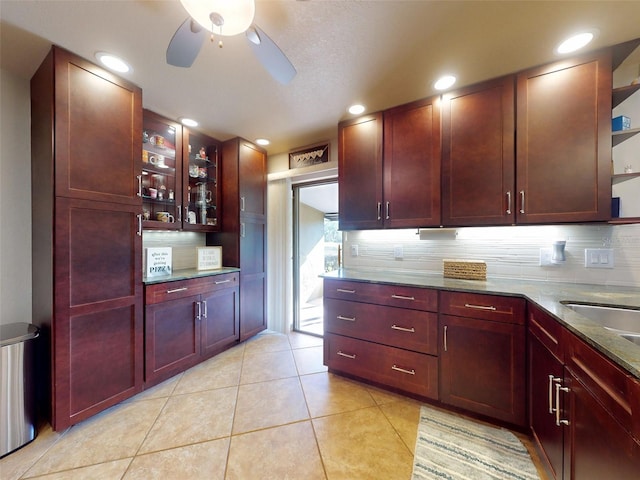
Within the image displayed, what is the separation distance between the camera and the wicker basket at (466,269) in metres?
1.91

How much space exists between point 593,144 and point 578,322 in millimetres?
1246

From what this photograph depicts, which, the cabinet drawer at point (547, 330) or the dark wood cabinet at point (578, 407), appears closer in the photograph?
the dark wood cabinet at point (578, 407)

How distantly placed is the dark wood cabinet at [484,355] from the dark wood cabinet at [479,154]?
25.0 inches

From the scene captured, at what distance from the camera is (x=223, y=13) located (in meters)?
1.05

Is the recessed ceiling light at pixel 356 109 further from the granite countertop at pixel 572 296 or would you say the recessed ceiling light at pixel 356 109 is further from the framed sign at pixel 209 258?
the framed sign at pixel 209 258

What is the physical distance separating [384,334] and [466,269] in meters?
0.85

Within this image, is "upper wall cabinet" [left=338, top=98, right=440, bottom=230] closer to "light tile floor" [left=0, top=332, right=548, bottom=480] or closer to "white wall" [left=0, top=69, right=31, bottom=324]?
"light tile floor" [left=0, top=332, right=548, bottom=480]

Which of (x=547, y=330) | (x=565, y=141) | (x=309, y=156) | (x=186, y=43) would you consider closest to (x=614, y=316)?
(x=547, y=330)

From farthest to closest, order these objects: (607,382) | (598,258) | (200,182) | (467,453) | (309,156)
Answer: (309,156) < (200,182) < (598,258) < (467,453) < (607,382)

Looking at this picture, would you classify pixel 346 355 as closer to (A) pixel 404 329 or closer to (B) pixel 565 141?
(A) pixel 404 329

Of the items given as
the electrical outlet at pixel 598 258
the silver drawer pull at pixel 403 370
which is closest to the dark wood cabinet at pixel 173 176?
the silver drawer pull at pixel 403 370

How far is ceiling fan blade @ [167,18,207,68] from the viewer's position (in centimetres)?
113

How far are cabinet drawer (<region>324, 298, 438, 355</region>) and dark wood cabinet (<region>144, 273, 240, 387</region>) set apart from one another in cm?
118

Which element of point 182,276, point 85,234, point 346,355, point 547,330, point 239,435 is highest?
point 85,234
